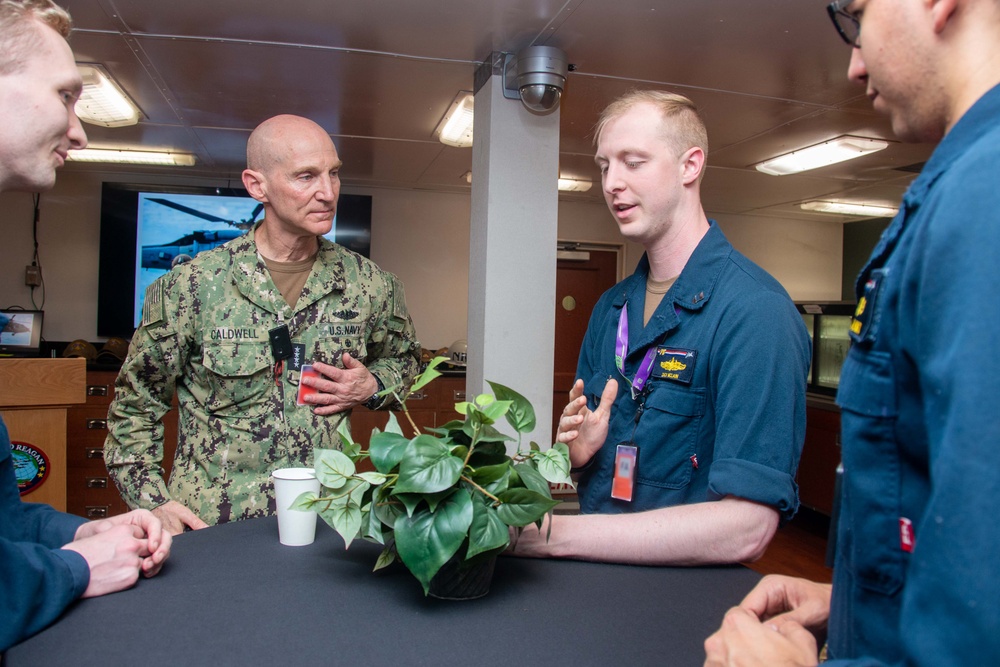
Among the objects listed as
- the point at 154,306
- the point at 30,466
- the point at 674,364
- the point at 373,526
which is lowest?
the point at 30,466

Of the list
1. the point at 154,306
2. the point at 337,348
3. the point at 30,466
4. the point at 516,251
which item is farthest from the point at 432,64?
the point at 30,466

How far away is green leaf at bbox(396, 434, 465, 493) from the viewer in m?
0.91

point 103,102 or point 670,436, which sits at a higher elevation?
point 103,102

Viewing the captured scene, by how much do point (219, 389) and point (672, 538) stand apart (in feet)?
4.51

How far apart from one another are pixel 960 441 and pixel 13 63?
1309 mm

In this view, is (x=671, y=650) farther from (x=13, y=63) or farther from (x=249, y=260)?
(x=249, y=260)

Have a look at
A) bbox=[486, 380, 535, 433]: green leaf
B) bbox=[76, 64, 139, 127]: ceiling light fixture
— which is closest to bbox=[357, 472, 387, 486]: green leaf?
bbox=[486, 380, 535, 433]: green leaf

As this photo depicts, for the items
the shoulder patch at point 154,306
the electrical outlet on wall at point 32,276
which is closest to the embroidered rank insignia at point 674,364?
the shoulder patch at point 154,306

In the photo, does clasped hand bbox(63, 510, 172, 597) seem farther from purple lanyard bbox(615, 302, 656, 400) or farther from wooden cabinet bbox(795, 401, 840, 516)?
wooden cabinet bbox(795, 401, 840, 516)

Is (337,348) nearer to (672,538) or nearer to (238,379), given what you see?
(238,379)

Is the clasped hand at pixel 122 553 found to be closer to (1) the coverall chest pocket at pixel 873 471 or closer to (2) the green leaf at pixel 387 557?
(2) the green leaf at pixel 387 557

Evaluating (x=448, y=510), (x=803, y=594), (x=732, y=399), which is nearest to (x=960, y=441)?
(x=803, y=594)

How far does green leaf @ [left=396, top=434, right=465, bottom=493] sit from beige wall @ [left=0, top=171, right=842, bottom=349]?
5.59 metres

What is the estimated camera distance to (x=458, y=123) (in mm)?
4402
